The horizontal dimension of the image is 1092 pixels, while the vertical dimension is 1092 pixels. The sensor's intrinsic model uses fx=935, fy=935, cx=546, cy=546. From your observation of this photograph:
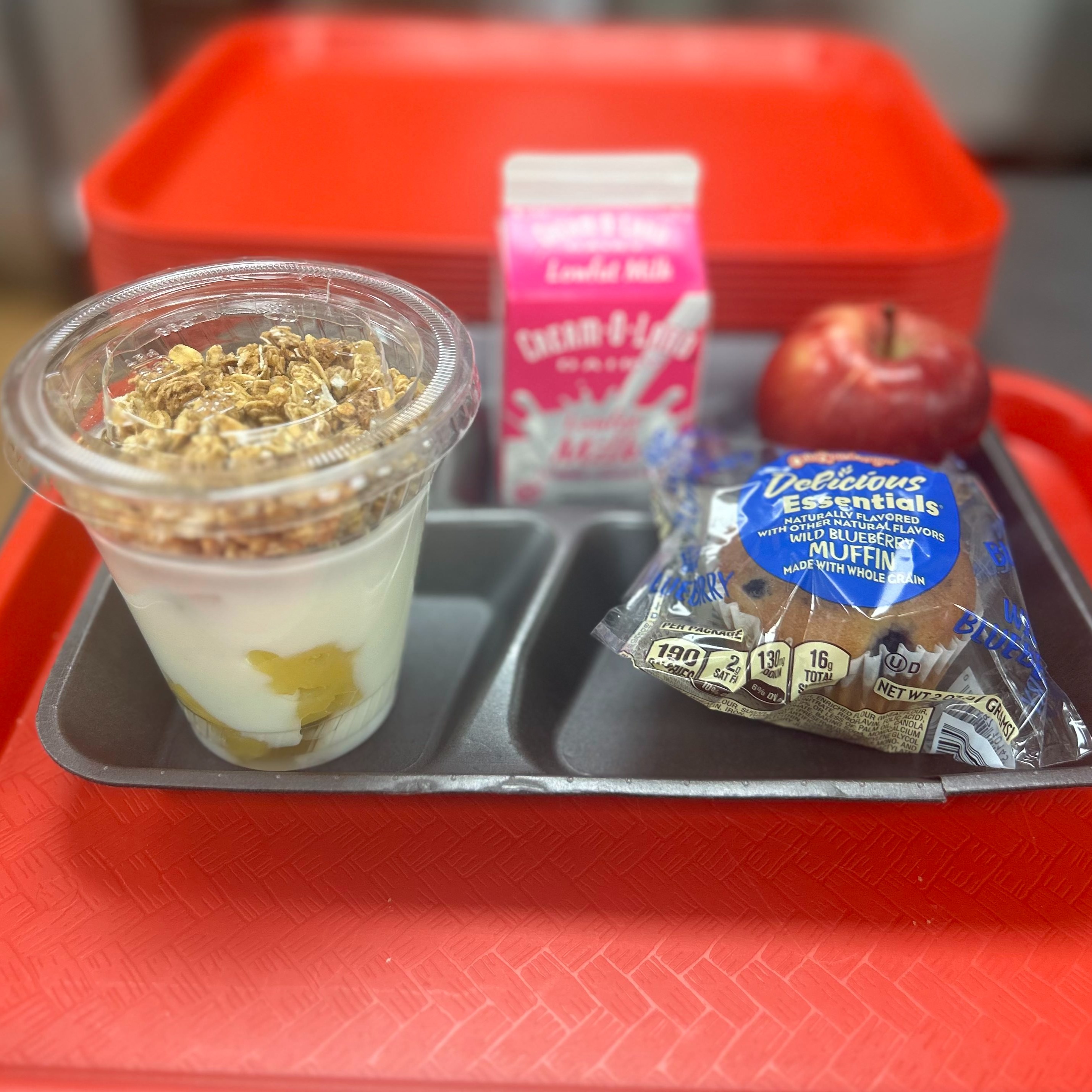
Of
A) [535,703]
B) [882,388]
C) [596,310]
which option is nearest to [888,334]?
[882,388]

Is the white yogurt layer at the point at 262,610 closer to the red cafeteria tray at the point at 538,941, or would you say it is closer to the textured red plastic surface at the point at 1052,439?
the red cafeteria tray at the point at 538,941

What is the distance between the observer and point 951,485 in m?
0.83

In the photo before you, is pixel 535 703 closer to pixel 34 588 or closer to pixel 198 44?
pixel 34 588

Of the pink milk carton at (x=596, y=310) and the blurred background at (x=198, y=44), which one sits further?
the blurred background at (x=198, y=44)

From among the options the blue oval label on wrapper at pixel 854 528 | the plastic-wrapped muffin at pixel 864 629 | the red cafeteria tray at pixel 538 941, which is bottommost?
the red cafeteria tray at pixel 538 941

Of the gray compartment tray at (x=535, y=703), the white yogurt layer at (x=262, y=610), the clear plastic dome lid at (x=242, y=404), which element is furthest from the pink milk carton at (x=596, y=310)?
the white yogurt layer at (x=262, y=610)

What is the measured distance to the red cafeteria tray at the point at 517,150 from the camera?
1.16 m

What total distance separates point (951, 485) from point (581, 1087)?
1.88 feet

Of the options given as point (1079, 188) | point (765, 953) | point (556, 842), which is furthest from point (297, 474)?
point (1079, 188)

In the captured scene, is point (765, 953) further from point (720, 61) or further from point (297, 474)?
point (720, 61)

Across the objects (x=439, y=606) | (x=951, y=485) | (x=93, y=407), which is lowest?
(x=439, y=606)

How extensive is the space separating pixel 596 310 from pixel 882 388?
0.99ft

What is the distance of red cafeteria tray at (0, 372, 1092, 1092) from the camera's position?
0.60 m

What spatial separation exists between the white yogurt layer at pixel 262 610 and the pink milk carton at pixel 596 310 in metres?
0.31
